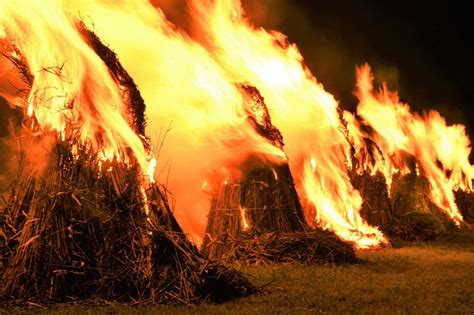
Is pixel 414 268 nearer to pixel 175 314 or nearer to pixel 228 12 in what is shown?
pixel 175 314

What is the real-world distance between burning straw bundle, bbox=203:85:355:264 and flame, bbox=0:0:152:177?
A: 10.6 feet

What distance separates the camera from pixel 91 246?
6289mm

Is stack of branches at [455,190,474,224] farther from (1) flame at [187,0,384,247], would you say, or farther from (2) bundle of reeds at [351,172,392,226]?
(1) flame at [187,0,384,247]

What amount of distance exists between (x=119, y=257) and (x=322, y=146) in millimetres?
9389

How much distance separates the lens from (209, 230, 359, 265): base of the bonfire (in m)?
9.67

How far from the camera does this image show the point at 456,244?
1488 centimetres

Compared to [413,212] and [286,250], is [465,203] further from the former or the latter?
[286,250]

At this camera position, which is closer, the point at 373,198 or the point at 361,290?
the point at 361,290

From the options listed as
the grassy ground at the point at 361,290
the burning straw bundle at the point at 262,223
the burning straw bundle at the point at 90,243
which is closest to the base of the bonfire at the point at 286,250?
the burning straw bundle at the point at 262,223

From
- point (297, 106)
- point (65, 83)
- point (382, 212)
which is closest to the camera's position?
point (65, 83)

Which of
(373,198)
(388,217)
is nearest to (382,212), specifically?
(388,217)

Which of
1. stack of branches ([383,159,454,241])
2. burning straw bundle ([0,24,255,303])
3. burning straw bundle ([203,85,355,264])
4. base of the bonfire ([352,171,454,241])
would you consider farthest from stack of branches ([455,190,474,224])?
burning straw bundle ([0,24,255,303])

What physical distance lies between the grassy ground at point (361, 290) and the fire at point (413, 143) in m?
7.42

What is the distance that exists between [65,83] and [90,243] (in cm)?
169
